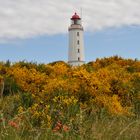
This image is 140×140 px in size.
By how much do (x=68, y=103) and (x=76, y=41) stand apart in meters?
74.8

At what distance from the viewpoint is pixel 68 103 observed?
31.8ft

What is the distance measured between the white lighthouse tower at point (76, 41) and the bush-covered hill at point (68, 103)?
6009 centimetres

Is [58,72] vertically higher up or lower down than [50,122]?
higher up

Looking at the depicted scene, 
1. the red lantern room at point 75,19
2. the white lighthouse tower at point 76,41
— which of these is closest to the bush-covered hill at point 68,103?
the white lighthouse tower at point 76,41

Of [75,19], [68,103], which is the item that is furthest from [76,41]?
[68,103]

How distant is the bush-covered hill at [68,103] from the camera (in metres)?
7.18

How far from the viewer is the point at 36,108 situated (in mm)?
9828

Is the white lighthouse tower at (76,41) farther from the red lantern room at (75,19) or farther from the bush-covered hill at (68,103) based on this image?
the bush-covered hill at (68,103)

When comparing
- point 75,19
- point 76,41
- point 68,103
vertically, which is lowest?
point 68,103

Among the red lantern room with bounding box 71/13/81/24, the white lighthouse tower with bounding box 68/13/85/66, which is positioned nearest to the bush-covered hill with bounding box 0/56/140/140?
the white lighthouse tower with bounding box 68/13/85/66

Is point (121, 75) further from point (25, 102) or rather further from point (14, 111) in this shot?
point (14, 111)

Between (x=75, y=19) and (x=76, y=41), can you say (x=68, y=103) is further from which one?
(x=75, y=19)

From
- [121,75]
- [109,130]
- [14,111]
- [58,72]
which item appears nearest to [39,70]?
[58,72]

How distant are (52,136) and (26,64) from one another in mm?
12758
